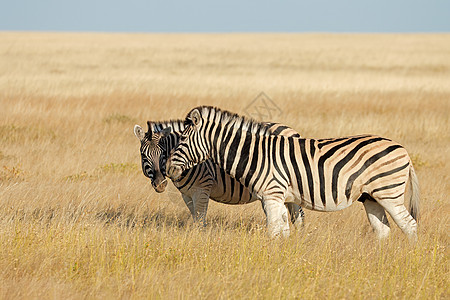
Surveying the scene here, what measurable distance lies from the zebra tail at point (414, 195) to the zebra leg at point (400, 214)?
0.65 feet

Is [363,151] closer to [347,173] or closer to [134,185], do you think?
[347,173]

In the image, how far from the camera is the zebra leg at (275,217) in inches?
209

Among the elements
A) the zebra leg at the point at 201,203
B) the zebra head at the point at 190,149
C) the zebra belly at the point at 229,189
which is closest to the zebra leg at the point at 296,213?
the zebra belly at the point at 229,189

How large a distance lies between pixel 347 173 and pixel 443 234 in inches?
65.8

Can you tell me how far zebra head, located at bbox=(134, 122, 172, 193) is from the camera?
19.0ft

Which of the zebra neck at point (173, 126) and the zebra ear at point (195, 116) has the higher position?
the zebra ear at point (195, 116)

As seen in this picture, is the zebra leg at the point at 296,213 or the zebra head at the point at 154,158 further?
the zebra leg at the point at 296,213

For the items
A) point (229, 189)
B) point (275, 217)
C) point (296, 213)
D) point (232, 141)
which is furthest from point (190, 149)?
point (296, 213)

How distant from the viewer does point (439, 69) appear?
3309 cm

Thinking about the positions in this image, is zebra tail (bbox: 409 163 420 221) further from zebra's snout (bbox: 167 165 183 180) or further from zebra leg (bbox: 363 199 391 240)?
zebra's snout (bbox: 167 165 183 180)

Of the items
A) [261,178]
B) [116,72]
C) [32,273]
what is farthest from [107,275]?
[116,72]

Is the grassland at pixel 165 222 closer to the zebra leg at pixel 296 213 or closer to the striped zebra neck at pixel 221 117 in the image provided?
the zebra leg at pixel 296 213

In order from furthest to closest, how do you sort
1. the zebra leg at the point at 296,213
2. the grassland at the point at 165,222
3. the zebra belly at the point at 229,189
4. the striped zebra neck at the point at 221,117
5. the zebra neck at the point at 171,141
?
the zebra leg at the point at 296,213 → the zebra belly at the point at 229,189 → the zebra neck at the point at 171,141 → the striped zebra neck at the point at 221,117 → the grassland at the point at 165,222

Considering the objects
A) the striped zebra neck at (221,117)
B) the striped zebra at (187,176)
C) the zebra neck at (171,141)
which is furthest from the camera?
the zebra neck at (171,141)
